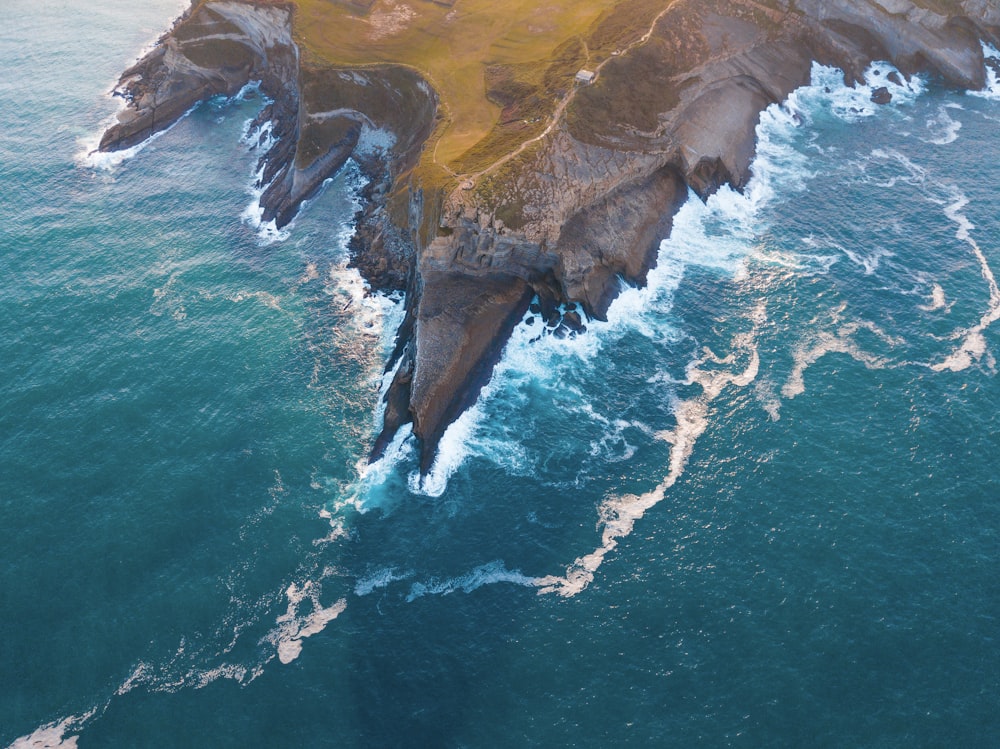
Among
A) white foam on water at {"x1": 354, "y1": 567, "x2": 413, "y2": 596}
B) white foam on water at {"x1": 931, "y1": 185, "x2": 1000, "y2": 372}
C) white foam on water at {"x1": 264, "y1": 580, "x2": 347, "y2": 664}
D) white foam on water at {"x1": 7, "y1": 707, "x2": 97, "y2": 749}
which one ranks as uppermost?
white foam on water at {"x1": 931, "y1": 185, "x2": 1000, "y2": 372}

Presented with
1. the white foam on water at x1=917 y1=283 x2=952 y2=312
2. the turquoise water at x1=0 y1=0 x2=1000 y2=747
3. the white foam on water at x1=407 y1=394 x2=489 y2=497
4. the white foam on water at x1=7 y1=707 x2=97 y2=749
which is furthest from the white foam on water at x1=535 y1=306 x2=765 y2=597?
the white foam on water at x1=7 y1=707 x2=97 y2=749

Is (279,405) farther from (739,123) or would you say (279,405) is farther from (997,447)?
(739,123)

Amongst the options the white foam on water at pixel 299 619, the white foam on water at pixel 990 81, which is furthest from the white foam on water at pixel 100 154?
the white foam on water at pixel 990 81

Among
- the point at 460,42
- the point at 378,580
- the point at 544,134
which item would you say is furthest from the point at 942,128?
the point at 378,580

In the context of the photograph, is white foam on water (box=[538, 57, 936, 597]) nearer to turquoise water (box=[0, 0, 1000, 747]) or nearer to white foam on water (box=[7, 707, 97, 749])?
turquoise water (box=[0, 0, 1000, 747])

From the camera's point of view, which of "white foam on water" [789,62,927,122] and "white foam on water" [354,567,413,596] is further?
"white foam on water" [789,62,927,122]

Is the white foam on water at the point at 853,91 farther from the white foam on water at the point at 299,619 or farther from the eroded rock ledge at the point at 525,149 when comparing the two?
the white foam on water at the point at 299,619
